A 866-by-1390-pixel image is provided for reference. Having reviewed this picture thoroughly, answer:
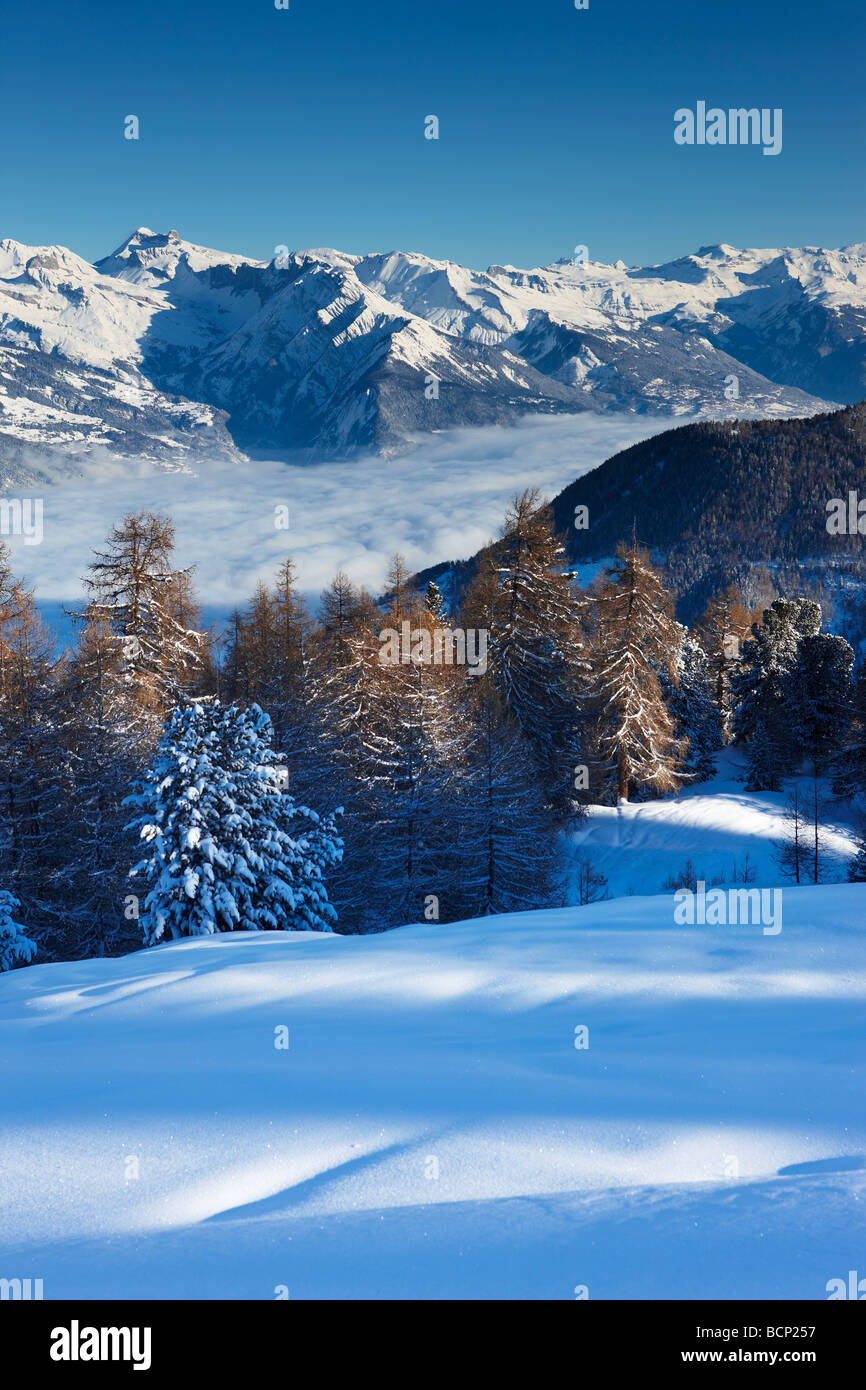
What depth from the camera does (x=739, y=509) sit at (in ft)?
449

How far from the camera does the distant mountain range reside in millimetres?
124500

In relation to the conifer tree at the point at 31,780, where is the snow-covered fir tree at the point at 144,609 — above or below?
above

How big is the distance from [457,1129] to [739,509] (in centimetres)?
14839

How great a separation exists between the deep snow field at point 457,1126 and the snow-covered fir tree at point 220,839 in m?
7.45

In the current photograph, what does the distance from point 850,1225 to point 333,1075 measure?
2509mm

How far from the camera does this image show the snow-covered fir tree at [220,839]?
13.8 meters

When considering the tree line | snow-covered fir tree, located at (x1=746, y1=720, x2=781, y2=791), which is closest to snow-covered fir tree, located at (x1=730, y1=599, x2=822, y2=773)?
snow-covered fir tree, located at (x1=746, y1=720, x2=781, y2=791)

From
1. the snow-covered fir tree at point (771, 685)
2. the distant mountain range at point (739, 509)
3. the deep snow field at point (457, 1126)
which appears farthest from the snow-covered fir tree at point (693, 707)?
the distant mountain range at point (739, 509)

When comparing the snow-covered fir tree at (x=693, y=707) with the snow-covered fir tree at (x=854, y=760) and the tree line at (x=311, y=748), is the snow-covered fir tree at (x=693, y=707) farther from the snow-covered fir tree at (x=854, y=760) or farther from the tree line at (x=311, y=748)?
the tree line at (x=311, y=748)

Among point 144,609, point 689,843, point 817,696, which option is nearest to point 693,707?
point 817,696

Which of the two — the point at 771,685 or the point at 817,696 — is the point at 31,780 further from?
the point at 817,696

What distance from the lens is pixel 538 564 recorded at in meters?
29.5

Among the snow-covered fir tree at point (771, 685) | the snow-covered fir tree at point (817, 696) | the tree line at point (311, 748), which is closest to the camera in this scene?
the tree line at point (311, 748)

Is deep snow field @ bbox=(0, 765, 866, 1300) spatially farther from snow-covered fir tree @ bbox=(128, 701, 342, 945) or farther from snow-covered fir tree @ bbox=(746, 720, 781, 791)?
snow-covered fir tree @ bbox=(746, 720, 781, 791)
